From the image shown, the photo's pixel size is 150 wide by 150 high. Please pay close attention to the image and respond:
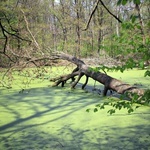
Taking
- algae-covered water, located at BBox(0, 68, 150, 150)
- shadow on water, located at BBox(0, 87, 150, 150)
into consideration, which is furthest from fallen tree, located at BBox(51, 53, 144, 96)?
shadow on water, located at BBox(0, 87, 150, 150)

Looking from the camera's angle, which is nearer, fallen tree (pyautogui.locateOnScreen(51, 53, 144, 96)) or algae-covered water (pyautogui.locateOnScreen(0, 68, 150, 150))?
algae-covered water (pyautogui.locateOnScreen(0, 68, 150, 150))

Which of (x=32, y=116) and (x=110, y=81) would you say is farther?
(x=110, y=81)

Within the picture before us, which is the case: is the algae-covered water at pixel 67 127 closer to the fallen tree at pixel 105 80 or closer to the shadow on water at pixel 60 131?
the shadow on water at pixel 60 131

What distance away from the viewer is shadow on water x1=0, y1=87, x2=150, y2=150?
234cm

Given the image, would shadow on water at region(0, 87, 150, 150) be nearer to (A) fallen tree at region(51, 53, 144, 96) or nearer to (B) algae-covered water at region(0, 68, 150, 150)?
(B) algae-covered water at region(0, 68, 150, 150)

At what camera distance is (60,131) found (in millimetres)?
2734

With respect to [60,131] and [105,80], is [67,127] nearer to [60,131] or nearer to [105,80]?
[60,131]

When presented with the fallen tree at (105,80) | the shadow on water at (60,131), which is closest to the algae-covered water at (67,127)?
the shadow on water at (60,131)

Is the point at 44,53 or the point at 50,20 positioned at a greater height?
the point at 50,20

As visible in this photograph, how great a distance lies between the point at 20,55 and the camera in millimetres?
5949

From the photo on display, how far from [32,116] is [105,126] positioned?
1.04m

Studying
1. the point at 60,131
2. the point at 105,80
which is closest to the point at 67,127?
the point at 60,131

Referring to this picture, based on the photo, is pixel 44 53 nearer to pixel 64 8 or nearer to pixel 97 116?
pixel 97 116

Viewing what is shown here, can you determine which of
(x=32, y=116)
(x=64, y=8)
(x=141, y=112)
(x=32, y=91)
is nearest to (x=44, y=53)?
(x=32, y=91)
